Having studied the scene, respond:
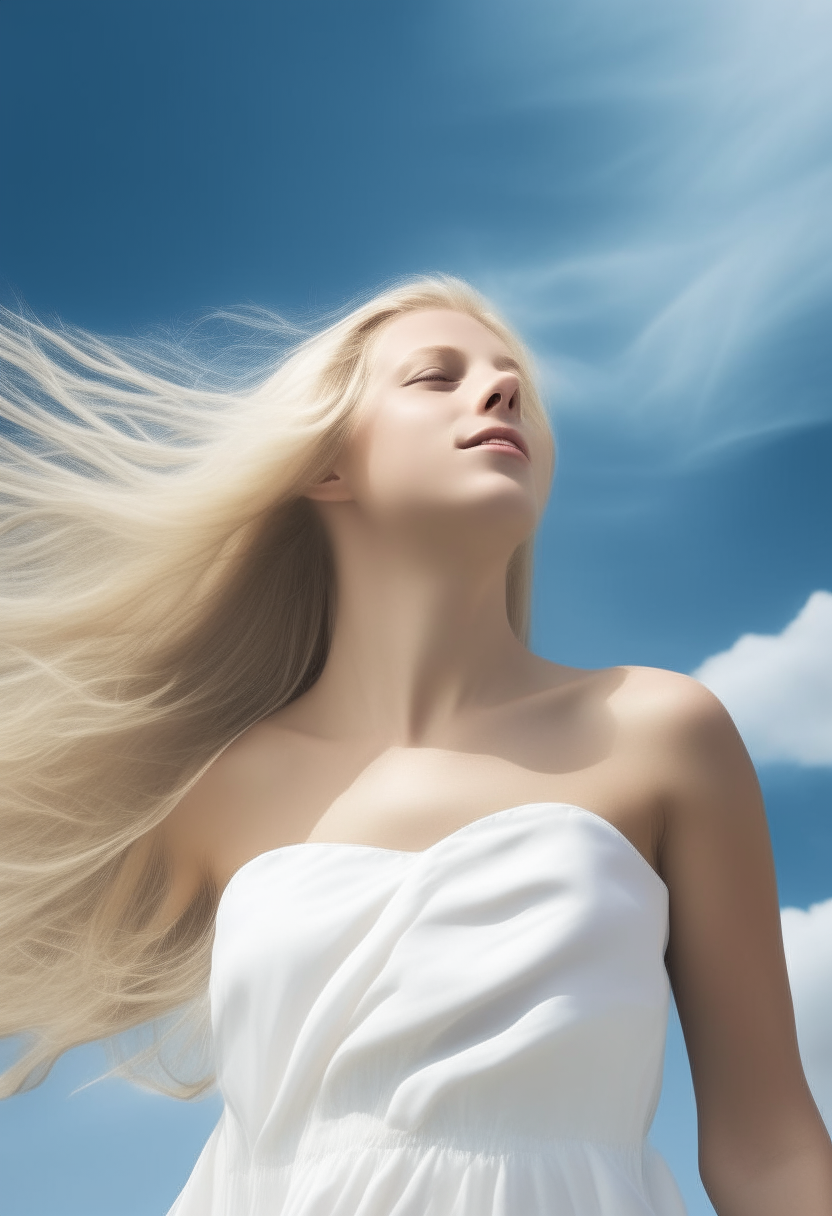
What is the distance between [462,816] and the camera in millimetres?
1965

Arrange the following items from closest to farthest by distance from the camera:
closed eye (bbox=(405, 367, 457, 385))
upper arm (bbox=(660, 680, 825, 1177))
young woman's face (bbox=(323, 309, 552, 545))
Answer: upper arm (bbox=(660, 680, 825, 1177)) → young woman's face (bbox=(323, 309, 552, 545)) → closed eye (bbox=(405, 367, 457, 385))

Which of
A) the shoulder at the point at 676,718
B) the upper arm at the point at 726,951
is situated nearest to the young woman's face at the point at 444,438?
the shoulder at the point at 676,718

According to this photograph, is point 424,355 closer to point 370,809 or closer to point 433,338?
point 433,338

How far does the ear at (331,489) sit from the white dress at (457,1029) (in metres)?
0.62

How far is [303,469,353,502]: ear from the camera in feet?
7.59

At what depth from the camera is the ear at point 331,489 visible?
231 cm

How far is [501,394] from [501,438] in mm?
88

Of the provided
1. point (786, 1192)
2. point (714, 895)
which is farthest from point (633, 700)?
point (786, 1192)

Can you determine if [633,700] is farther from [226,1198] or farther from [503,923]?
[226,1198]

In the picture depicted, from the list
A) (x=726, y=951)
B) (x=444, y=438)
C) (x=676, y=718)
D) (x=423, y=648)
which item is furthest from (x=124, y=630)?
(x=726, y=951)

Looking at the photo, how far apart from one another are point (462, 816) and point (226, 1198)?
631 millimetres

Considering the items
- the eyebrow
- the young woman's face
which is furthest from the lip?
the eyebrow

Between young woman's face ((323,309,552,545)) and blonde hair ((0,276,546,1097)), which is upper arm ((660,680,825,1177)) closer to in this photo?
young woman's face ((323,309,552,545))

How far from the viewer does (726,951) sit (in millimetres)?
1944
